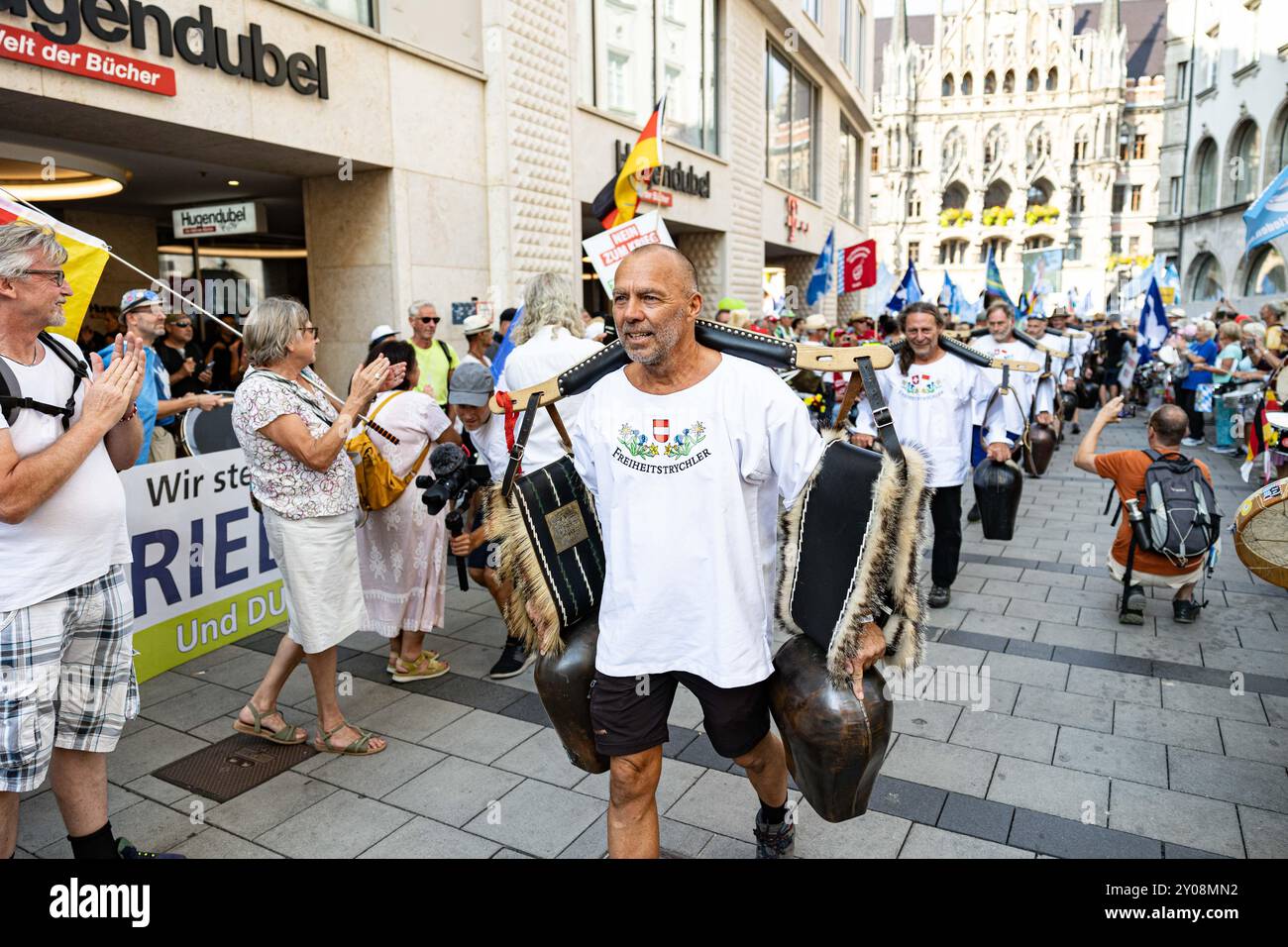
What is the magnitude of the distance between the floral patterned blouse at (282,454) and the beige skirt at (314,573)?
0.06 metres

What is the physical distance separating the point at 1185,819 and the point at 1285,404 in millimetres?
4297

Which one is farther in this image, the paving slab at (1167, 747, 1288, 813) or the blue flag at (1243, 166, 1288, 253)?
the blue flag at (1243, 166, 1288, 253)

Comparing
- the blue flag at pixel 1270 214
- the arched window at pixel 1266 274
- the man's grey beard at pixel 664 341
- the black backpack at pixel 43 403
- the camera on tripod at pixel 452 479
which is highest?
the arched window at pixel 1266 274

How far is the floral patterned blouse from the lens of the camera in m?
3.47

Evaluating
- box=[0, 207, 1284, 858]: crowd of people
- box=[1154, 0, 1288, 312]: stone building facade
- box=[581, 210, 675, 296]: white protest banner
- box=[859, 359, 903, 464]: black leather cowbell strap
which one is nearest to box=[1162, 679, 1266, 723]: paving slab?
box=[0, 207, 1284, 858]: crowd of people

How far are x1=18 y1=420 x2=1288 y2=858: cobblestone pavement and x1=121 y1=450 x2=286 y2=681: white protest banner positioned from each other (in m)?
0.16

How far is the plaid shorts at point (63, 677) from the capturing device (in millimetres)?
2396

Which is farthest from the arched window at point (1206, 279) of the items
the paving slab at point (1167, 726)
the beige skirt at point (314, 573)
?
the beige skirt at point (314, 573)

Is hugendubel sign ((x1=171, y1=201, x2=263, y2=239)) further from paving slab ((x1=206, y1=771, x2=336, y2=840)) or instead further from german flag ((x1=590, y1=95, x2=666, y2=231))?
paving slab ((x1=206, y1=771, x2=336, y2=840))

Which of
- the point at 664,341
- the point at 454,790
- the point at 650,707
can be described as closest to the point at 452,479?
the point at 454,790

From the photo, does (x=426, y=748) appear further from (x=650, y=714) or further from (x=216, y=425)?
(x=216, y=425)

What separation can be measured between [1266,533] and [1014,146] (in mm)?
86141

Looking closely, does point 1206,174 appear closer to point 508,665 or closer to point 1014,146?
point 508,665

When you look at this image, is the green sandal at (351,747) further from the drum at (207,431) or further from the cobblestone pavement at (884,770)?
the drum at (207,431)
